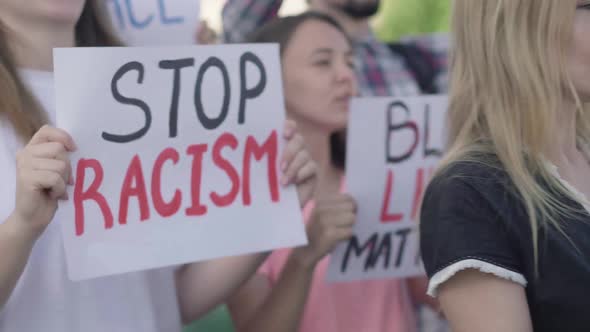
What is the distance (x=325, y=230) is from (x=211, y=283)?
0.25 m

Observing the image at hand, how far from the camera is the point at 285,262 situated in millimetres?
1858

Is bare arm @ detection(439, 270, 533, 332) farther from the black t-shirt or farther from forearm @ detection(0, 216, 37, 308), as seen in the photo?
forearm @ detection(0, 216, 37, 308)

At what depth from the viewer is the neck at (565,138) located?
1369 mm

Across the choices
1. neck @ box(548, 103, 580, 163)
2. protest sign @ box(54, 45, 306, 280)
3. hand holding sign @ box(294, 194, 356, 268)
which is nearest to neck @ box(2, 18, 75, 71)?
protest sign @ box(54, 45, 306, 280)

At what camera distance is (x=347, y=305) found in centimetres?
194

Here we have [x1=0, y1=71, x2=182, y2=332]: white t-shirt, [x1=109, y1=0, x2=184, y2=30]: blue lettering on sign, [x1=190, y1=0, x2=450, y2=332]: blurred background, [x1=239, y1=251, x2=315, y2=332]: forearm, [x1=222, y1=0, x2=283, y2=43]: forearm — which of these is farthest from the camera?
[x1=190, y1=0, x2=450, y2=332]: blurred background

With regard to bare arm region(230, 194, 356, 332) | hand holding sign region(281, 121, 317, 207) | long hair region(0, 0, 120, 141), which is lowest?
bare arm region(230, 194, 356, 332)

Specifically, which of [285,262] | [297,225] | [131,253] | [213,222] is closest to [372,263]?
[285,262]

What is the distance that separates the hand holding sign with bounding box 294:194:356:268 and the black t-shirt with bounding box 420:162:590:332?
53 cm

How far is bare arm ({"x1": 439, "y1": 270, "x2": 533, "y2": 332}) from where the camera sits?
119 centimetres

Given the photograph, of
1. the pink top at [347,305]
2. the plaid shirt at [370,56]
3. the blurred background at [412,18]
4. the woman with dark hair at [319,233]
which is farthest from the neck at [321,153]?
the blurred background at [412,18]

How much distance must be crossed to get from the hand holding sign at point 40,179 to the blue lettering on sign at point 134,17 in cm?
80

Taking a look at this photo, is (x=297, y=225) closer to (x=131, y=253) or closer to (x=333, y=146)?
(x=131, y=253)

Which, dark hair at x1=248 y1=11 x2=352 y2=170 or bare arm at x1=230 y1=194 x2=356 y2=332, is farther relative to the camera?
dark hair at x1=248 y1=11 x2=352 y2=170
